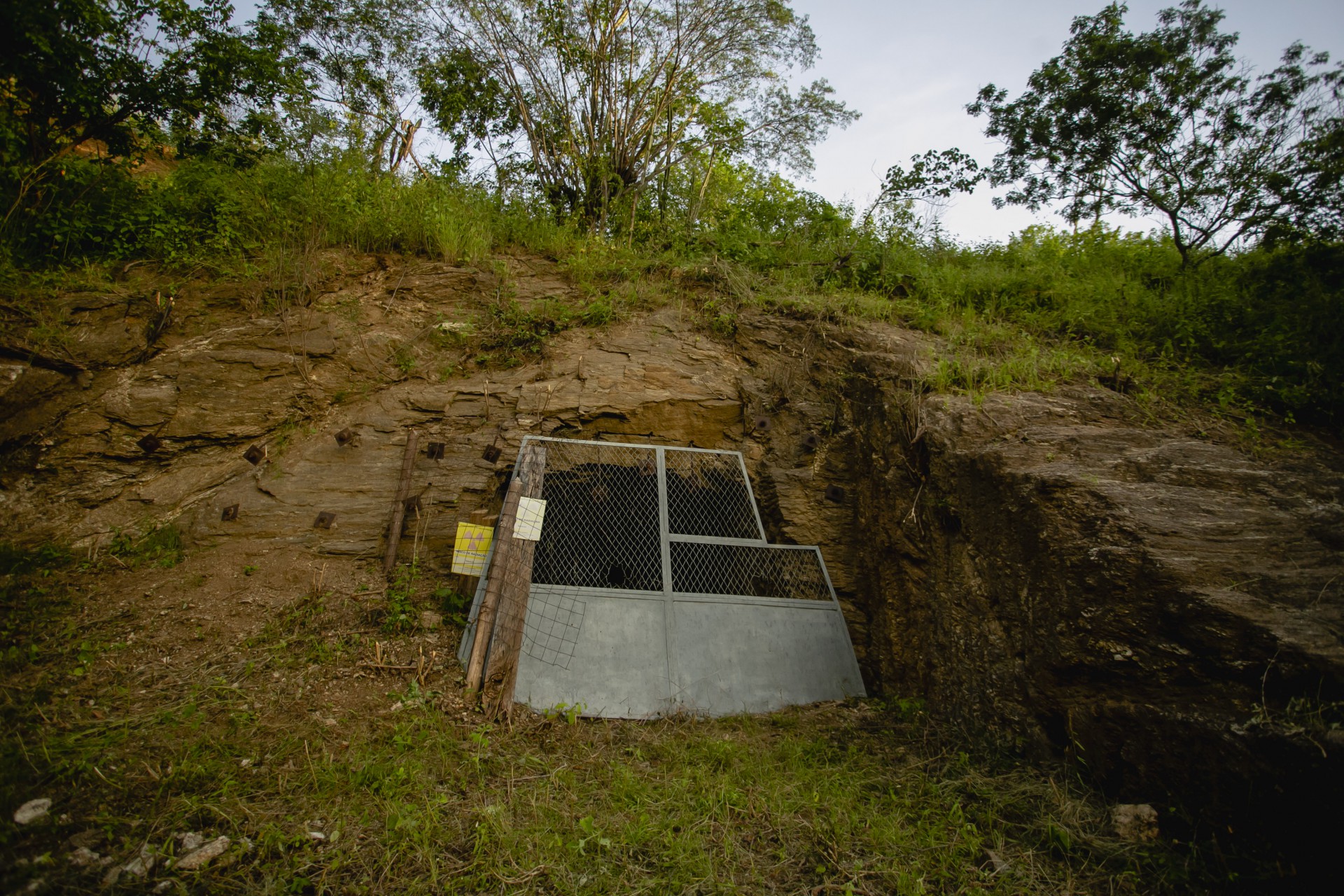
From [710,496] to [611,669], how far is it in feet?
6.89

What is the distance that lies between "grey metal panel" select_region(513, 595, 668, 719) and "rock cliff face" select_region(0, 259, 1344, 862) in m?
1.56

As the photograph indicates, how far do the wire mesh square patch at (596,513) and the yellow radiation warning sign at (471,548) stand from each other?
27.7 inches

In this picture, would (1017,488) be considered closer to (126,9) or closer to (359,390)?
(359,390)

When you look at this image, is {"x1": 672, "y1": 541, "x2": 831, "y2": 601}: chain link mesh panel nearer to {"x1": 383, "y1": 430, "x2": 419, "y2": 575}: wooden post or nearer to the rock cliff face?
the rock cliff face

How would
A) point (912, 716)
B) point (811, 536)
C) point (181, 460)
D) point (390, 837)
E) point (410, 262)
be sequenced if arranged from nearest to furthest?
point (390, 837), point (912, 716), point (181, 460), point (811, 536), point (410, 262)

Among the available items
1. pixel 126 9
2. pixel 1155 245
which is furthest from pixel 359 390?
pixel 1155 245

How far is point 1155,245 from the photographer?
8156 mm

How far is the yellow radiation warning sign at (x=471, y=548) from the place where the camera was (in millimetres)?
5348

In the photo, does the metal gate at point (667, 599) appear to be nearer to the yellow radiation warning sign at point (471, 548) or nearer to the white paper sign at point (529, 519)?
the yellow radiation warning sign at point (471, 548)

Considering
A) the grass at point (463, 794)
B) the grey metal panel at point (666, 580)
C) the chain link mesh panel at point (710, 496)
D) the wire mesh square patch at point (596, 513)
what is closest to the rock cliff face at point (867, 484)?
the chain link mesh panel at point (710, 496)

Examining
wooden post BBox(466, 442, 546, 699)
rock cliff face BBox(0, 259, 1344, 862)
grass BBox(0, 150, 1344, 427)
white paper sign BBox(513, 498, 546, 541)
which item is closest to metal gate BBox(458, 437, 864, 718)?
wooden post BBox(466, 442, 546, 699)

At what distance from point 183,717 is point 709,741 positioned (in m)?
3.31

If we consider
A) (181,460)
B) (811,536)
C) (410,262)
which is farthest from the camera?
(410,262)

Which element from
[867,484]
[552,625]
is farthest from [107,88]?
[867,484]
